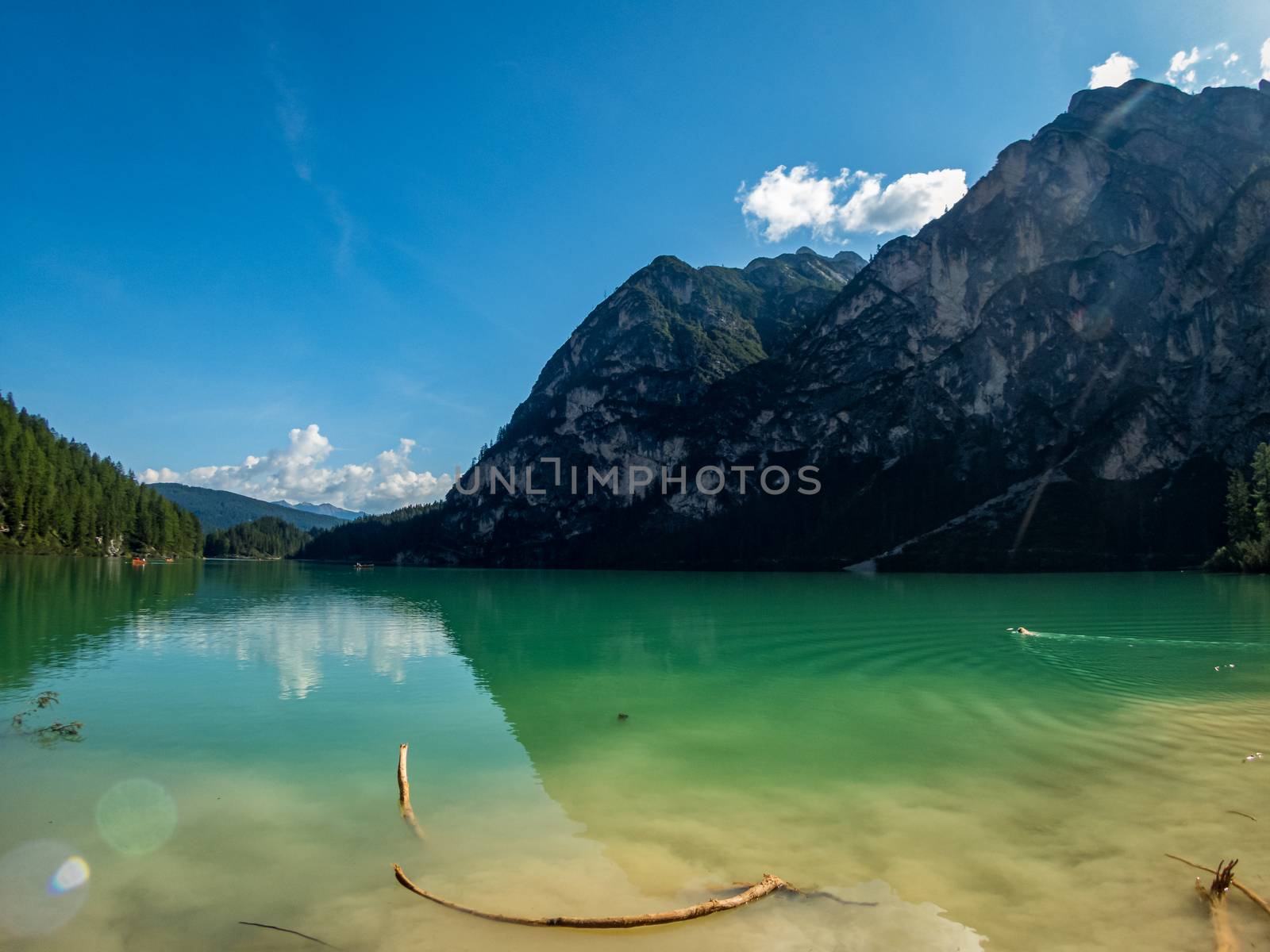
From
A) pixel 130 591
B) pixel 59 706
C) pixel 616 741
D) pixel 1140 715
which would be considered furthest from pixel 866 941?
pixel 130 591

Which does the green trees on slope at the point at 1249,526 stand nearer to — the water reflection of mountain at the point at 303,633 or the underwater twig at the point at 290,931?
the water reflection of mountain at the point at 303,633

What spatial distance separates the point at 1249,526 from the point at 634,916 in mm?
118896

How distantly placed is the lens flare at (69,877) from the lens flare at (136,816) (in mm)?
483

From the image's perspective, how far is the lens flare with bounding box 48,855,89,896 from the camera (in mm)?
8766

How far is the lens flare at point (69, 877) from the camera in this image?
28.8 feet

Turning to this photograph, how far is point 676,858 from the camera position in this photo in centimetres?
973

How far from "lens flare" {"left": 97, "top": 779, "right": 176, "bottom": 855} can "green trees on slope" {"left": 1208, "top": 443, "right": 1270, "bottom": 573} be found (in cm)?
10788

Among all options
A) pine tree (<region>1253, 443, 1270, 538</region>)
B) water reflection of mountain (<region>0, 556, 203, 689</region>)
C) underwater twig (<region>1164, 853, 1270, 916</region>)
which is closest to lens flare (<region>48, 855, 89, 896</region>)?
underwater twig (<region>1164, 853, 1270, 916</region>)

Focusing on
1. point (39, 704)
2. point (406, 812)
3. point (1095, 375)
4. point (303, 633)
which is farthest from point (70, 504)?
point (1095, 375)

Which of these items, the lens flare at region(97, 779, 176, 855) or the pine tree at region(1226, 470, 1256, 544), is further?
the pine tree at region(1226, 470, 1256, 544)

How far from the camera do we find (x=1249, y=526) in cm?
9262

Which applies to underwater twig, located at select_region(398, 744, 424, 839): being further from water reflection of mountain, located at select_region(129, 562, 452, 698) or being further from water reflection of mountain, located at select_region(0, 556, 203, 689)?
water reflection of mountain, located at select_region(0, 556, 203, 689)

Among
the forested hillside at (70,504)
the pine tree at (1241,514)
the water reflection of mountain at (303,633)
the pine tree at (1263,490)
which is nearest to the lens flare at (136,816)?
the water reflection of mountain at (303,633)

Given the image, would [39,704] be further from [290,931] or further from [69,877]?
[290,931]
